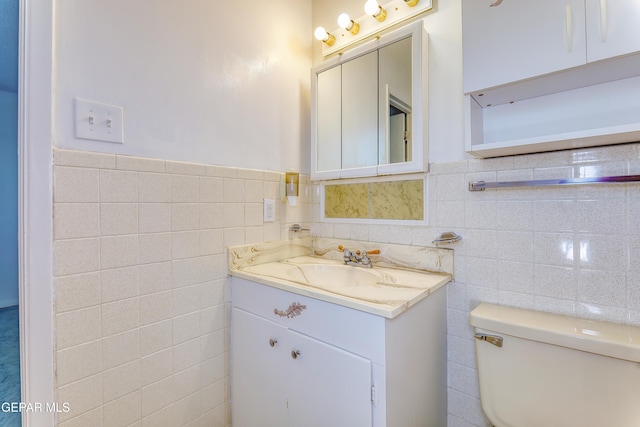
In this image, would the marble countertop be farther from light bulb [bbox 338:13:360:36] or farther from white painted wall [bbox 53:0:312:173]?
light bulb [bbox 338:13:360:36]

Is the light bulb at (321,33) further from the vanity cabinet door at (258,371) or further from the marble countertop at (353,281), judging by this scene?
the vanity cabinet door at (258,371)

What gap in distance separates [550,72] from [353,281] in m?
1.04

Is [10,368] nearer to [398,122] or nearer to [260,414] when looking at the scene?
[260,414]

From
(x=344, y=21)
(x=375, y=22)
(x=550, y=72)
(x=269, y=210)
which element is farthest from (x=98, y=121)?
(x=550, y=72)

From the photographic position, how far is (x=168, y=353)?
3.50 ft

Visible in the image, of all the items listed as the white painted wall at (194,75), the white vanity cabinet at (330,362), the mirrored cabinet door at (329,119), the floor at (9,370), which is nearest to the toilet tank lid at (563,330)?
the white vanity cabinet at (330,362)

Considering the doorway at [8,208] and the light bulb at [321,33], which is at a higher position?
the light bulb at [321,33]

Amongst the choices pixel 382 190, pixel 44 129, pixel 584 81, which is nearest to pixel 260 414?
pixel 382 190

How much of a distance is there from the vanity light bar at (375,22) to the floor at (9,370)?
6.13 ft

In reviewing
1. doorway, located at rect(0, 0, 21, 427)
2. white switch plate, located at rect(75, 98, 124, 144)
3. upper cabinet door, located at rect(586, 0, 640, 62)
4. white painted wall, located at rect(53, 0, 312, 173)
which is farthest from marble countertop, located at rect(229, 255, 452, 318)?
doorway, located at rect(0, 0, 21, 427)

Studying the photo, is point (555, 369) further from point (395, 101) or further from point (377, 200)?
point (395, 101)

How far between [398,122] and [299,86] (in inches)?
25.3

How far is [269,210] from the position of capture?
141 cm

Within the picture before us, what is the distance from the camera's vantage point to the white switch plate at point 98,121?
2.85 feet
